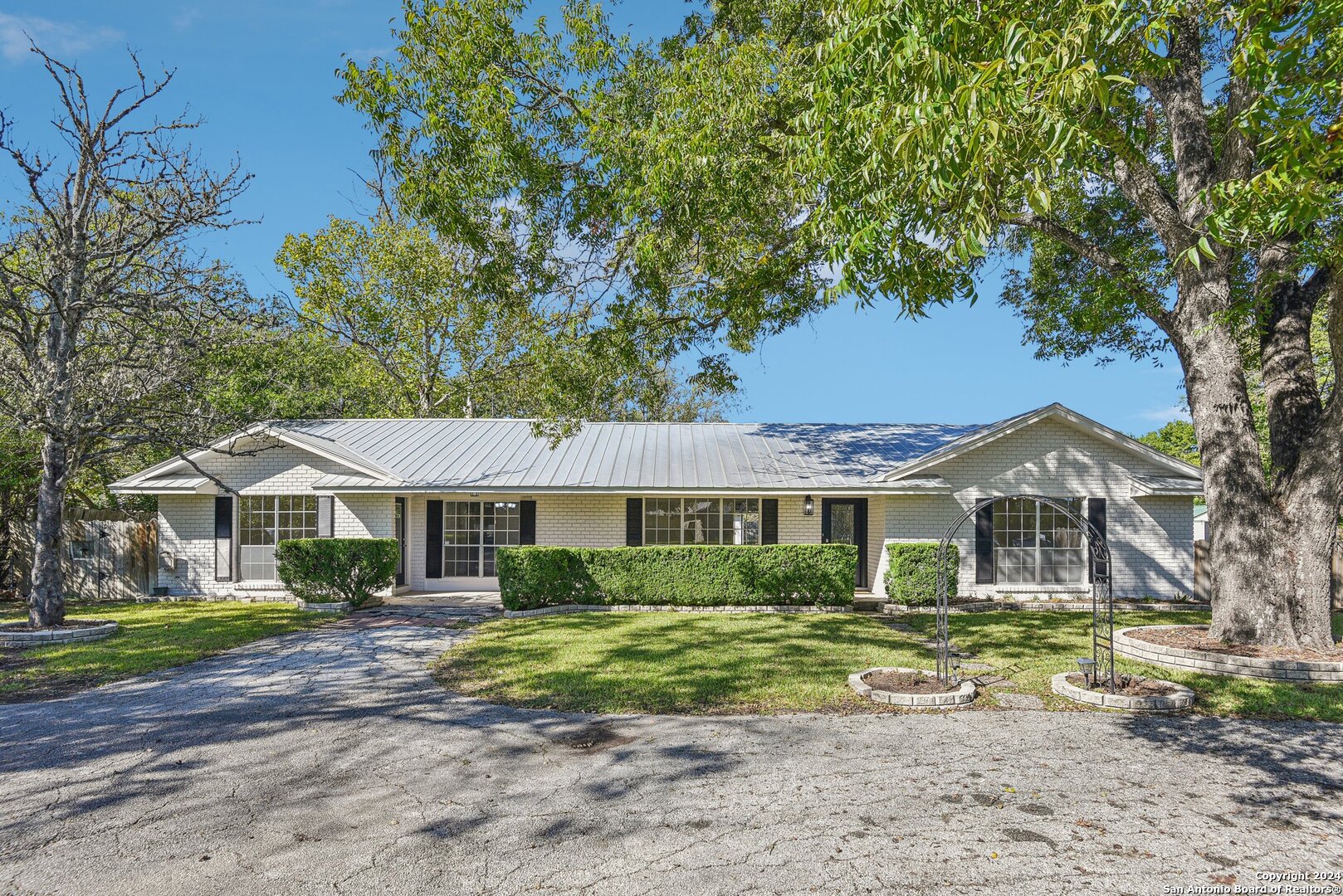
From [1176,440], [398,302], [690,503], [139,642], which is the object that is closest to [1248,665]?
[690,503]

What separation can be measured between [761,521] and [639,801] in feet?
36.7

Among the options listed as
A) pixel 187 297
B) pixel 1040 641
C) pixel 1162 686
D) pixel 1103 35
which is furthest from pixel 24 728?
pixel 1040 641

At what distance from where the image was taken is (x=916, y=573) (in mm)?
14109

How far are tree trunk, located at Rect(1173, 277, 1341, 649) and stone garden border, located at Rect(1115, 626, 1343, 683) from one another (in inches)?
34.2

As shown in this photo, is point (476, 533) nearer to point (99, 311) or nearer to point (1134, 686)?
point (99, 311)

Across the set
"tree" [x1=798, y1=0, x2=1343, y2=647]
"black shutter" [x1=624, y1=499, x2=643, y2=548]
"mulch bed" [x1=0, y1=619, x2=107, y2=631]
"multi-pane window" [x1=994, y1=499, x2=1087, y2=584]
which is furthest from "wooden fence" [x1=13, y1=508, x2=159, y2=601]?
"multi-pane window" [x1=994, y1=499, x2=1087, y2=584]

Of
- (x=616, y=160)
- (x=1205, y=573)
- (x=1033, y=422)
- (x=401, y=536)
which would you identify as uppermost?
(x=616, y=160)

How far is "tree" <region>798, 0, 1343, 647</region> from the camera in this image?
5.17 m

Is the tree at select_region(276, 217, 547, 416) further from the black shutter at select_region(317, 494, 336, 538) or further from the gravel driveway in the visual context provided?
the gravel driveway

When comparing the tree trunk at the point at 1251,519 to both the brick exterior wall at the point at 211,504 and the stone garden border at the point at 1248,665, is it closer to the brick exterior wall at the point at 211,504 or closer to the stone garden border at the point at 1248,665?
the stone garden border at the point at 1248,665

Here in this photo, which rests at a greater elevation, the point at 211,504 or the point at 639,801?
the point at 211,504

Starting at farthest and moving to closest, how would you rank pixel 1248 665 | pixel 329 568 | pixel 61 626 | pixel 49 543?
pixel 329 568 < pixel 61 626 < pixel 49 543 < pixel 1248 665

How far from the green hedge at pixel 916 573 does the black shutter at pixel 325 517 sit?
11501mm

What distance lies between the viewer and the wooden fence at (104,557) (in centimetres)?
1586
